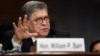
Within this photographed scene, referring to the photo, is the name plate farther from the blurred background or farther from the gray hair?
the blurred background

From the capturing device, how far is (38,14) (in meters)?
1.69

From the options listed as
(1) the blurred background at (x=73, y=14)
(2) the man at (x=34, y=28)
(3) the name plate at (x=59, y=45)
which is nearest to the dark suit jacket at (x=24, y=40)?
(2) the man at (x=34, y=28)

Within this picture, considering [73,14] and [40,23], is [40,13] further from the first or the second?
[73,14]

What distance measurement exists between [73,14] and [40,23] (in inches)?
72.3

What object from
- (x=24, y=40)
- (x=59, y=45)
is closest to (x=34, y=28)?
(x=24, y=40)

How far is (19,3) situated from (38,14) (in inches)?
66.6

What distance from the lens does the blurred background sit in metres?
3.33

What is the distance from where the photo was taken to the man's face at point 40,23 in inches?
62.3

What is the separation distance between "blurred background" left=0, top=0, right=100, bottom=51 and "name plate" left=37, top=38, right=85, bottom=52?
7.57 ft

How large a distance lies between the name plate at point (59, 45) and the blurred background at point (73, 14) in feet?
7.57

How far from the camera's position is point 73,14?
3.45 meters

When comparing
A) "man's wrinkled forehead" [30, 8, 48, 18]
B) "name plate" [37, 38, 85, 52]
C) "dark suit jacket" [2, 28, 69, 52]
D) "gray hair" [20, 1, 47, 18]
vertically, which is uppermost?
"gray hair" [20, 1, 47, 18]

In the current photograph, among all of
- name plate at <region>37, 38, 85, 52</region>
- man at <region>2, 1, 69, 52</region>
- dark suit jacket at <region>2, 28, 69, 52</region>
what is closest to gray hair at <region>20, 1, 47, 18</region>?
man at <region>2, 1, 69, 52</region>

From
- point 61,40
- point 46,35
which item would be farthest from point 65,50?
point 46,35
